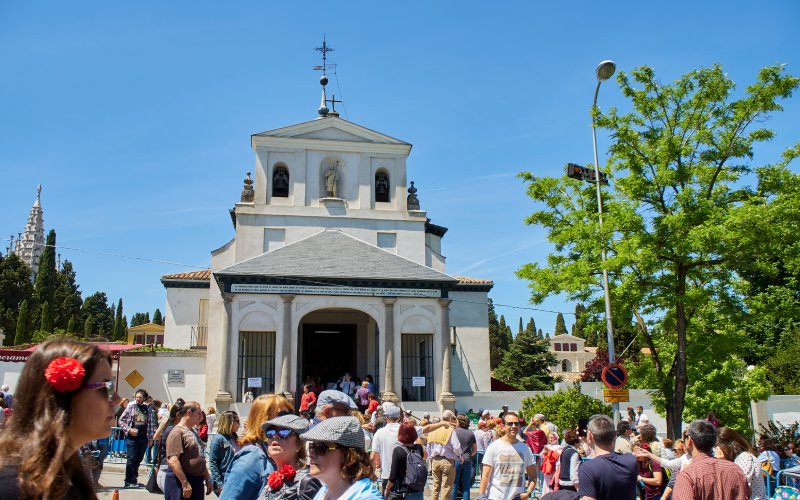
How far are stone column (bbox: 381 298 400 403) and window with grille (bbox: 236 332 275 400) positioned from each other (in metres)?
4.52

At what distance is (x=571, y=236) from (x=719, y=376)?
5408 millimetres

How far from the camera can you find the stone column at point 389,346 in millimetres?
24969

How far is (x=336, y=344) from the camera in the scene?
100.0 ft

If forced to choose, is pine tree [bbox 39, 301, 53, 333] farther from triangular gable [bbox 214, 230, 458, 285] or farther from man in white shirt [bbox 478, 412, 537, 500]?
man in white shirt [bbox 478, 412, 537, 500]

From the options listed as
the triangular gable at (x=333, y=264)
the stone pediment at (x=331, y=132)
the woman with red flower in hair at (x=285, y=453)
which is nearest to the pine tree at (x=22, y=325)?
the stone pediment at (x=331, y=132)

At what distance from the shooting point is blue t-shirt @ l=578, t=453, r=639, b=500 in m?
5.02

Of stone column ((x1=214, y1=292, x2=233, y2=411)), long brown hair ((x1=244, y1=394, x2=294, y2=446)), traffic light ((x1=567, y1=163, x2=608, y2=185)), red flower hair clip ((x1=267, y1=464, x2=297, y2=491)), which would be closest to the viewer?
red flower hair clip ((x1=267, y1=464, x2=297, y2=491))

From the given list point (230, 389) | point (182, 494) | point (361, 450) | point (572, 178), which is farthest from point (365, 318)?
point (361, 450)

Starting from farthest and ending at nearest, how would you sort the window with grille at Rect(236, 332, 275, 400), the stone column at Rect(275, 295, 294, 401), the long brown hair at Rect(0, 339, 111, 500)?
the window with grille at Rect(236, 332, 275, 400), the stone column at Rect(275, 295, 294, 401), the long brown hair at Rect(0, 339, 111, 500)

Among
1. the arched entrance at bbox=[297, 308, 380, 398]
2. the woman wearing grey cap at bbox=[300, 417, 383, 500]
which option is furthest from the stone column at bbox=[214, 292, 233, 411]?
the woman wearing grey cap at bbox=[300, 417, 383, 500]

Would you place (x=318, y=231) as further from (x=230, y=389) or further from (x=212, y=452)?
(x=212, y=452)

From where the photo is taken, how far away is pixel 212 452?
651cm

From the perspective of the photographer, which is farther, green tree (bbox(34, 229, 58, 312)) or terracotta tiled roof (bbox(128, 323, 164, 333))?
green tree (bbox(34, 229, 58, 312))

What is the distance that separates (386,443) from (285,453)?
13.8ft
